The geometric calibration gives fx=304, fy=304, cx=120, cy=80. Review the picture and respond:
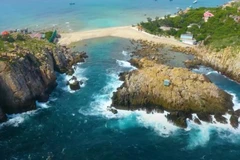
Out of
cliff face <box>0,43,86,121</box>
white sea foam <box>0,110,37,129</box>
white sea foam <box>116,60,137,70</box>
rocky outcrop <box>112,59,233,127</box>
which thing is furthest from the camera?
white sea foam <box>116,60,137,70</box>

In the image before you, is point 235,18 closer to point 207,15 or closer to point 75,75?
point 207,15

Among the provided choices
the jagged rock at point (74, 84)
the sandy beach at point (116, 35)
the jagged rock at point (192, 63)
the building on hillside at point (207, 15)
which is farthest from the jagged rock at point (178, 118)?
the building on hillside at point (207, 15)

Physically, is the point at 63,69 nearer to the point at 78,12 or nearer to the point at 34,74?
the point at 34,74

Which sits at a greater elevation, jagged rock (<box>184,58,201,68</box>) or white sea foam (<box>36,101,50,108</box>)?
jagged rock (<box>184,58,201,68</box>)

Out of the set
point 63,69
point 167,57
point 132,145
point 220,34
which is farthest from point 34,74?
point 220,34

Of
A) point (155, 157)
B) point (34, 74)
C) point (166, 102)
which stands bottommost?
point (155, 157)

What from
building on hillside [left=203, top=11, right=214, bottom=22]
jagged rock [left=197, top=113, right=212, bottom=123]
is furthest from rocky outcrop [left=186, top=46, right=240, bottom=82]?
building on hillside [left=203, top=11, right=214, bottom=22]

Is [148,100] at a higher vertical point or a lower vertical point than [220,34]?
lower

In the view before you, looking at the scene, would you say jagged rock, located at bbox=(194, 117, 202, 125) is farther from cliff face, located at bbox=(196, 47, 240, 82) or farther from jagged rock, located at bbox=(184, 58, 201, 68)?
jagged rock, located at bbox=(184, 58, 201, 68)
